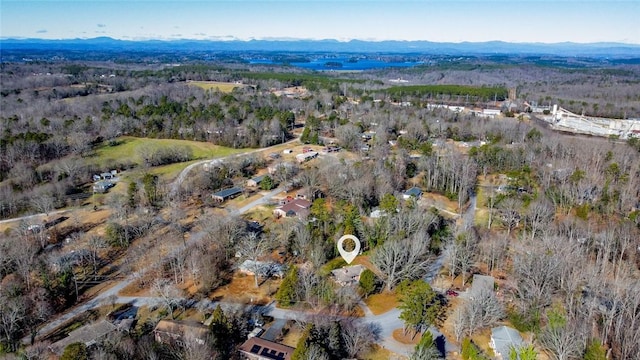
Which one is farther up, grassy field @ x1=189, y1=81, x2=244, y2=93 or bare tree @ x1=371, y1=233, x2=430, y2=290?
Result: grassy field @ x1=189, y1=81, x2=244, y2=93

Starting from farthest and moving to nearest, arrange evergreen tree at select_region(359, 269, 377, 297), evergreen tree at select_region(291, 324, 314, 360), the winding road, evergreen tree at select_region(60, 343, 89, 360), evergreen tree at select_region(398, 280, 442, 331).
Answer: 1. evergreen tree at select_region(359, 269, 377, 297)
2. the winding road
3. evergreen tree at select_region(398, 280, 442, 331)
4. evergreen tree at select_region(291, 324, 314, 360)
5. evergreen tree at select_region(60, 343, 89, 360)

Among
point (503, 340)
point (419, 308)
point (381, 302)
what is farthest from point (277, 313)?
point (503, 340)

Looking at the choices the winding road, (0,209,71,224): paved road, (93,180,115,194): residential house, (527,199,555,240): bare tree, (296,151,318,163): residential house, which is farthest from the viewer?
(296,151,318,163): residential house

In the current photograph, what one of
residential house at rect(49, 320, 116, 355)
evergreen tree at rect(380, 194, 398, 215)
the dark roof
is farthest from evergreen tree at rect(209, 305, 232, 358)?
the dark roof

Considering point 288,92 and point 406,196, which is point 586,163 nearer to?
point 406,196

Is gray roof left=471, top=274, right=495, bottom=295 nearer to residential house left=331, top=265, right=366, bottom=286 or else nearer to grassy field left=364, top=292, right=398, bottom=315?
grassy field left=364, top=292, right=398, bottom=315

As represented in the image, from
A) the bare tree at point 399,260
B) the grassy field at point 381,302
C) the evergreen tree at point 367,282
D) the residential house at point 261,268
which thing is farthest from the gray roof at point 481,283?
the residential house at point 261,268
